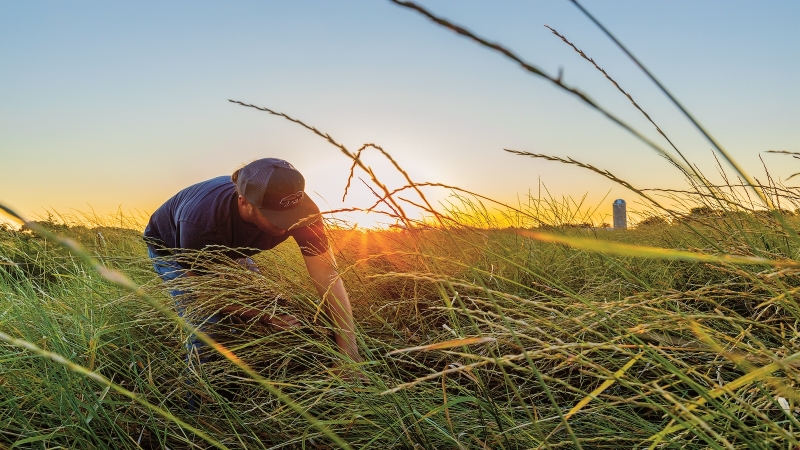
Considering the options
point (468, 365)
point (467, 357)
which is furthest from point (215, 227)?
point (468, 365)

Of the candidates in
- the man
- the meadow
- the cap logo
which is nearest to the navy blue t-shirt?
the man

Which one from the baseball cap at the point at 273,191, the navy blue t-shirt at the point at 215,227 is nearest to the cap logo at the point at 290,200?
the baseball cap at the point at 273,191

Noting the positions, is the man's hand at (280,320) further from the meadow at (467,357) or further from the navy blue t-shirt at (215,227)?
the navy blue t-shirt at (215,227)

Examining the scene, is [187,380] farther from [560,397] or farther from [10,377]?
[560,397]

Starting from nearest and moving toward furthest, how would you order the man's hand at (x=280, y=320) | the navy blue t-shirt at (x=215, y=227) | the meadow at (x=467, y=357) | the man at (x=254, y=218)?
the meadow at (x=467, y=357), the man's hand at (x=280, y=320), the man at (x=254, y=218), the navy blue t-shirt at (x=215, y=227)

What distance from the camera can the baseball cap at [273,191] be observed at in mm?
2490

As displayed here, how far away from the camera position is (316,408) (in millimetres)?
1559

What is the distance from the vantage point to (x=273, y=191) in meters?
2.49

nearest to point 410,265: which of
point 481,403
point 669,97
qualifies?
point 481,403

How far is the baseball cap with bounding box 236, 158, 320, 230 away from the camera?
98.0 inches

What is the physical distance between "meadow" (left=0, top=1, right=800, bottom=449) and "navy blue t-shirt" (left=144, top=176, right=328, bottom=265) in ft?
1.04

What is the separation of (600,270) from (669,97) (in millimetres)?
1868

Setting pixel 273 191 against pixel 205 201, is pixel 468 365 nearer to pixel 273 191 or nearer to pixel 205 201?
pixel 273 191

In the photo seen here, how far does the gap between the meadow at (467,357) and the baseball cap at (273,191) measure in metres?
0.42
